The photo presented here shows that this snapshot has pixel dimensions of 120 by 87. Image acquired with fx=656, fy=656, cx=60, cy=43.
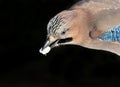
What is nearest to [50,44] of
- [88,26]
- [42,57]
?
[88,26]

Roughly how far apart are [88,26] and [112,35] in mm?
122

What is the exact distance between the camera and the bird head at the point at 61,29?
2180mm

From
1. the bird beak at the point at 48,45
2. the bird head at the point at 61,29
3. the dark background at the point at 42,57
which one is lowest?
the bird beak at the point at 48,45

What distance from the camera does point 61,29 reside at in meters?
2.19

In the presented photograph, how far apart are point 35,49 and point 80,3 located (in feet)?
3.64

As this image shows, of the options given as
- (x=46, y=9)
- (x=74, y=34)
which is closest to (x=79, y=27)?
(x=74, y=34)

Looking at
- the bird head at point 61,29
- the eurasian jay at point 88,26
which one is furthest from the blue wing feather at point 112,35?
the bird head at point 61,29

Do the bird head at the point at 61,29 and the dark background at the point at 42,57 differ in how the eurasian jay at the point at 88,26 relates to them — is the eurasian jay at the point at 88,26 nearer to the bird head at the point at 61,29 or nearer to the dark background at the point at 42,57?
the bird head at the point at 61,29

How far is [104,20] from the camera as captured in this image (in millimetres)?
2211

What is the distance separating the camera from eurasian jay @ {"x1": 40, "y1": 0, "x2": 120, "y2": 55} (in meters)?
2.20

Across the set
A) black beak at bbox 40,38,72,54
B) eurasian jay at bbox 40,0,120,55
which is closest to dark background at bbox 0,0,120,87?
eurasian jay at bbox 40,0,120,55

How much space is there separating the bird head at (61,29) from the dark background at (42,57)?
1.02 m

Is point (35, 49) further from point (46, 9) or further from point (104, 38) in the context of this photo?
A: point (104, 38)

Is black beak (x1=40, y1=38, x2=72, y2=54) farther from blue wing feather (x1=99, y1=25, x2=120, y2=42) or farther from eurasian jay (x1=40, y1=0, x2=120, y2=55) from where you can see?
blue wing feather (x1=99, y1=25, x2=120, y2=42)
